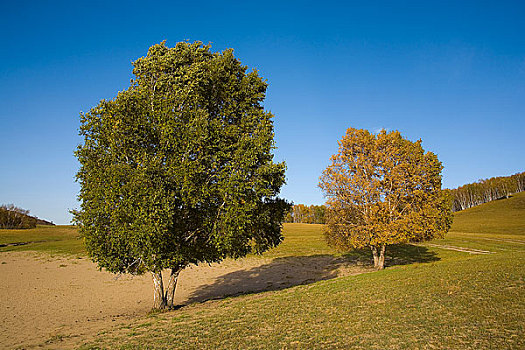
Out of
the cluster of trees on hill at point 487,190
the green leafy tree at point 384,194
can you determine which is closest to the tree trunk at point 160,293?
the green leafy tree at point 384,194

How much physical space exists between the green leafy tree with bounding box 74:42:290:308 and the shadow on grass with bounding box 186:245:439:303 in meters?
9.01

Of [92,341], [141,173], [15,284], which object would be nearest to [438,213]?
[141,173]

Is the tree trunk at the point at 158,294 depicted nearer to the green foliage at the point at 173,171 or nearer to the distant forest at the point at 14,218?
the green foliage at the point at 173,171

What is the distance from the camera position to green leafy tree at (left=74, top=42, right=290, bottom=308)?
1569 centimetres

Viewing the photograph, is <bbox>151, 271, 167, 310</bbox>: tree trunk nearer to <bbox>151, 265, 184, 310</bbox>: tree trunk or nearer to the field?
<bbox>151, 265, 184, 310</bbox>: tree trunk

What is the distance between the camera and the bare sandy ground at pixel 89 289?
1653 centimetres

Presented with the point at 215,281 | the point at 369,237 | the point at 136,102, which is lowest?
the point at 215,281

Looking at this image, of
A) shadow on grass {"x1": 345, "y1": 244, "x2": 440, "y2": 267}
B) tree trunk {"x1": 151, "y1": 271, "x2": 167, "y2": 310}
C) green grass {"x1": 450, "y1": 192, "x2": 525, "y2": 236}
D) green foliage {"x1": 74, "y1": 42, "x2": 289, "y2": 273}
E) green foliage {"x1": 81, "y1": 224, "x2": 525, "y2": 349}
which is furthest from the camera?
green grass {"x1": 450, "y1": 192, "x2": 525, "y2": 236}

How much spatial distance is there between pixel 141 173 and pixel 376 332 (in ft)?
40.6

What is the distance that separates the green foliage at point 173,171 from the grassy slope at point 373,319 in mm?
3616

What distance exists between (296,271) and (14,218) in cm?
13305

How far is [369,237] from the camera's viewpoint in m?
28.2

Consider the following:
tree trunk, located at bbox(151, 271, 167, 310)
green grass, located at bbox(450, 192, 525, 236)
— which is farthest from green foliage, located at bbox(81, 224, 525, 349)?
green grass, located at bbox(450, 192, 525, 236)

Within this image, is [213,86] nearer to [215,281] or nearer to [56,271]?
[215,281]
